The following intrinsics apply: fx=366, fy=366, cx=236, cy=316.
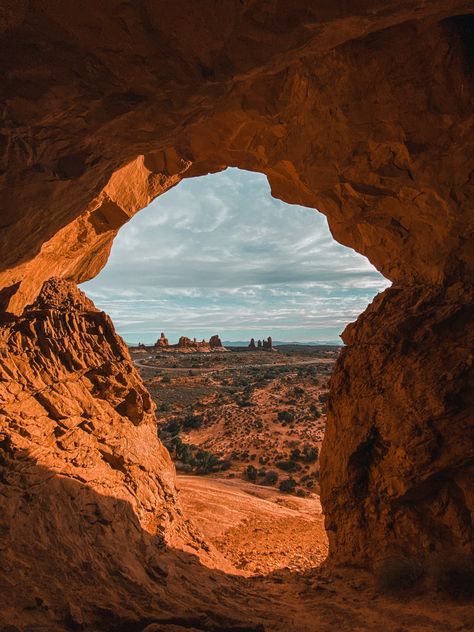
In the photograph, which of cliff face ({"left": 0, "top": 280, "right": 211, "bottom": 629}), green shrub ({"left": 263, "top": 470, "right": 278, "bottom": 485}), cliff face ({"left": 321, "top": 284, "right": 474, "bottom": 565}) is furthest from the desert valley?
cliff face ({"left": 0, "top": 280, "right": 211, "bottom": 629})

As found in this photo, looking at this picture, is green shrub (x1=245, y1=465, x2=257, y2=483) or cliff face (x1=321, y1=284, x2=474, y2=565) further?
green shrub (x1=245, y1=465, x2=257, y2=483)

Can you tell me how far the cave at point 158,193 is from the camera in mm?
4188

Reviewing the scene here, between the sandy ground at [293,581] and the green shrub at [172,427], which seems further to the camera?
the green shrub at [172,427]

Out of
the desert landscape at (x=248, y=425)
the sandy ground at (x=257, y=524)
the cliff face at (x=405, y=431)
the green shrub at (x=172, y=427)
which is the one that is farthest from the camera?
the green shrub at (x=172, y=427)

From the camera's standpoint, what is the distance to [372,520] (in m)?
8.24

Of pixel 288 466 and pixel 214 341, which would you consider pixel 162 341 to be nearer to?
pixel 214 341

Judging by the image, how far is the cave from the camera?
4.19 meters

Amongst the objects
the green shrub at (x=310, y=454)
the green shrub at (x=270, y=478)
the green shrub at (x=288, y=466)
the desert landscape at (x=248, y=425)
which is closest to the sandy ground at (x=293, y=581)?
the green shrub at (x=270, y=478)

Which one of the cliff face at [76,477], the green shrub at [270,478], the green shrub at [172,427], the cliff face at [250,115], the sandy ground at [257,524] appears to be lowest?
the green shrub at [270,478]

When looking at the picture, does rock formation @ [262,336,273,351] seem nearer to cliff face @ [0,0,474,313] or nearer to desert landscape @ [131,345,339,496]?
desert landscape @ [131,345,339,496]

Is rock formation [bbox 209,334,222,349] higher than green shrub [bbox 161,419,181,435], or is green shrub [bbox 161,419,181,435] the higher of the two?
rock formation [bbox 209,334,222,349]

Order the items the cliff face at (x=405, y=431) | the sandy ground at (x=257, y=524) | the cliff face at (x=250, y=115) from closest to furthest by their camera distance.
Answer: the cliff face at (x=250, y=115)
the cliff face at (x=405, y=431)
the sandy ground at (x=257, y=524)

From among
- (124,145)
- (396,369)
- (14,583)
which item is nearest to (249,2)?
(124,145)

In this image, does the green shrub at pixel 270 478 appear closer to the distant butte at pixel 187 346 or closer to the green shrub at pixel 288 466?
the green shrub at pixel 288 466
